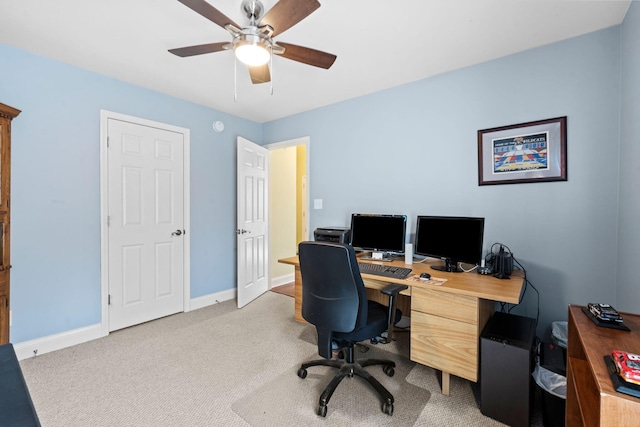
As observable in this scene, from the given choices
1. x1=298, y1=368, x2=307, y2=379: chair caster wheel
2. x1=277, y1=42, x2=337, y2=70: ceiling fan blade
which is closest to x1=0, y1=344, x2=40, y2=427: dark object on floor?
x1=298, y1=368, x2=307, y2=379: chair caster wheel

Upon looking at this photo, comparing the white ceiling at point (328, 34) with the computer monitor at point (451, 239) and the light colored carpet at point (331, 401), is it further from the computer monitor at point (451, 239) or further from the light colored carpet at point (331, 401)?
the light colored carpet at point (331, 401)

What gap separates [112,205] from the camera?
9.04 feet

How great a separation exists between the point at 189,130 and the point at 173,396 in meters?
2.64

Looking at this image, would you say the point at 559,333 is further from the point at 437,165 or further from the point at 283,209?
the point at 283,209

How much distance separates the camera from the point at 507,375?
5.15ft

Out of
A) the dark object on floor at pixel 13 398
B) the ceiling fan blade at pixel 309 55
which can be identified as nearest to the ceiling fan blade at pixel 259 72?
the ceiling fan blade at pixel 309 55

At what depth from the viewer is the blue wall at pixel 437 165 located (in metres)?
1.93

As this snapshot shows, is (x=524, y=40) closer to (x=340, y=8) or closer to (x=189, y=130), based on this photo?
(x=340, y=8)

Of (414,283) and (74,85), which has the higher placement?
(74,85)

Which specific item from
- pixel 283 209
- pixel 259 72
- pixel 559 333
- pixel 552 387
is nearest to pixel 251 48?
pixel 259 72

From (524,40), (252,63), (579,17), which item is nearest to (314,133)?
(252,63)

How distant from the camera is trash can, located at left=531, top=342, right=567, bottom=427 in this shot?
1.45 m

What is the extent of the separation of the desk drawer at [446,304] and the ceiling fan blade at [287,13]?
5.64 feet

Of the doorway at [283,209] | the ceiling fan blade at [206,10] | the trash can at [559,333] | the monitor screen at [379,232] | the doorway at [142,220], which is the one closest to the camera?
the ceiling fan blade at [206,10]
